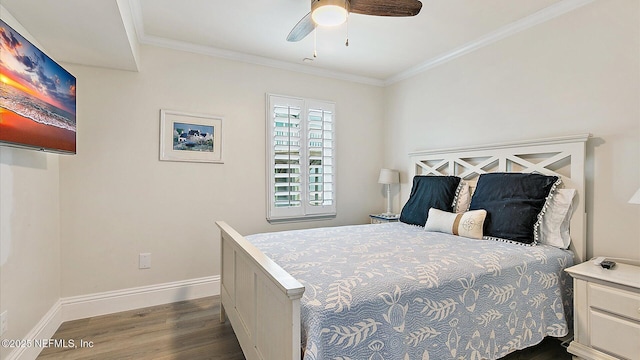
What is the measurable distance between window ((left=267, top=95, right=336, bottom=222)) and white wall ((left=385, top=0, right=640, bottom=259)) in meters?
1.46

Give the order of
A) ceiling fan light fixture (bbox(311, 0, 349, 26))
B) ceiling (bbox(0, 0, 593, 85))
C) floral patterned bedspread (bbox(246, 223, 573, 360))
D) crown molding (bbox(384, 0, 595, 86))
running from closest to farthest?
floral patterned bedspread (bbox(246, 223, 573, 360))
ceiling fan light fixture (bbox(311, 0, 349, 26))
ceiling (bbox(0, 0, 593, 85))
crown molding (bbox(384, 0, 595, 86))

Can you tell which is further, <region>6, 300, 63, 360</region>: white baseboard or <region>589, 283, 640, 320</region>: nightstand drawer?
<region>6, 300, 63, 360</region>: white baseboard

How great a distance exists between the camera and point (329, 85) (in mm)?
3832

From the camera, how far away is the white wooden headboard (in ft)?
7.17

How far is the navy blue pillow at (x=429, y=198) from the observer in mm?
2924

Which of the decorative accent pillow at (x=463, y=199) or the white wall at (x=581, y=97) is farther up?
the white wall at (x=581, y=97)

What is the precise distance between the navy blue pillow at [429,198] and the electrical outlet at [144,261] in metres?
2.54

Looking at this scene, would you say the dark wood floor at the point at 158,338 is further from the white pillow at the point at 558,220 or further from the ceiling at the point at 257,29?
the ceiling at the point at 257,29

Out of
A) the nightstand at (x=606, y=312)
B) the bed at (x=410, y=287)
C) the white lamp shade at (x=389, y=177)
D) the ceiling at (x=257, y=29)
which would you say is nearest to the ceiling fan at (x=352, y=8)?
the ceiling at (x=257, y=29)

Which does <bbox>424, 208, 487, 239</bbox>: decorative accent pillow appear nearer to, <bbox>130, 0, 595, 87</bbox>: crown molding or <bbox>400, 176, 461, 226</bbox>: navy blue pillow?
<bbox>400, 176, 461, 226</bbox>: navy blue pillow

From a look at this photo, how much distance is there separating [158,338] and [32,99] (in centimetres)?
180

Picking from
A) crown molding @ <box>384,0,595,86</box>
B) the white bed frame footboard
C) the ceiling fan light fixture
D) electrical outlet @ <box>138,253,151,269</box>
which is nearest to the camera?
the white bed frame footboard

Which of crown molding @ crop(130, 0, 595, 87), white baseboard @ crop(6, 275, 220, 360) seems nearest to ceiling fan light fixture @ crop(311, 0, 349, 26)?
crown molding @ crop(130, 0, 595, 87)

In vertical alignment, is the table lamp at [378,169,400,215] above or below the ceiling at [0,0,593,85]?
below
